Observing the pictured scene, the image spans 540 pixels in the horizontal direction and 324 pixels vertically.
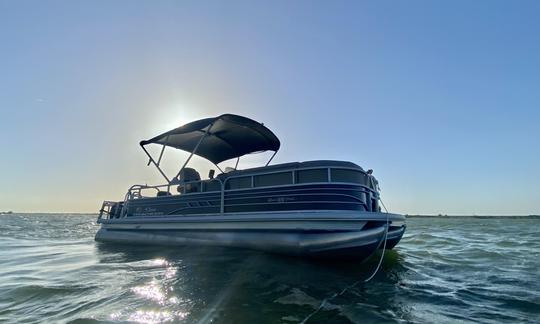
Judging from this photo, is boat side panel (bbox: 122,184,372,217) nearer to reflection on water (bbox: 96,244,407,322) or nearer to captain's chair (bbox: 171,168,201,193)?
captain's chair (bbox: 171,168,201,193)

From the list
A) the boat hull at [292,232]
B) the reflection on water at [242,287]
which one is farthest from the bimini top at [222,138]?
the reflection on water at [242,287]

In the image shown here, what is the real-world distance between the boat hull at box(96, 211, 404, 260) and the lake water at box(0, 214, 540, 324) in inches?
10.6

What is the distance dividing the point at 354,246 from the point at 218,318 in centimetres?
309

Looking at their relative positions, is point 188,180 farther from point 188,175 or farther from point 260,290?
point 260,290

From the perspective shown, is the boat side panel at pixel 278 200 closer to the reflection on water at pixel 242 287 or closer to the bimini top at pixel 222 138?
the reflection on water at pixel 242 287

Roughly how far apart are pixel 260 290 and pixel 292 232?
6.08ft

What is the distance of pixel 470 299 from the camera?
14.9 feet

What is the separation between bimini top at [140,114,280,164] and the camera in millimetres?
8562

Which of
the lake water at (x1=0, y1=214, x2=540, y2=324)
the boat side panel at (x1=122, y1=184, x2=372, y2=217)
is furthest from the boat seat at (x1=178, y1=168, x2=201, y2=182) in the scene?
the lake water at (x1=0, y1=214, x2=540, y2=324)

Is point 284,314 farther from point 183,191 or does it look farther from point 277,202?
point 183,191

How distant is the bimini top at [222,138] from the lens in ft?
28.1

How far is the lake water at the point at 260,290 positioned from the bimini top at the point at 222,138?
10.4 ft

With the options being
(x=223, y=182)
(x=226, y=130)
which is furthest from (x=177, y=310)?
(x=226, y=130)

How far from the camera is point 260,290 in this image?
4691 millimetres
